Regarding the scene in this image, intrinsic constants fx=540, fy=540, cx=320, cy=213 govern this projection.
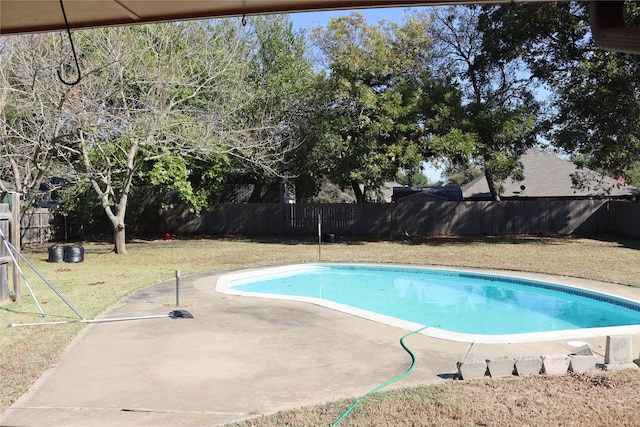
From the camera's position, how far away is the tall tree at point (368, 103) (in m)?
19.6

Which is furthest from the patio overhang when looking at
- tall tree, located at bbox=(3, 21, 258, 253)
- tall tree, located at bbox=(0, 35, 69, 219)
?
tall tree, located at bbox=(0, 35, 69, 219)

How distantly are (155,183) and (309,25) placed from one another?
11.4m

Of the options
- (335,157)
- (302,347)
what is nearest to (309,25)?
(335,157)

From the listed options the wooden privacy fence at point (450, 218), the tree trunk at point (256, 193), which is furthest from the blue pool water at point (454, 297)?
the tree trunk at point (256, 193)

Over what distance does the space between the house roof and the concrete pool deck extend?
23785mm

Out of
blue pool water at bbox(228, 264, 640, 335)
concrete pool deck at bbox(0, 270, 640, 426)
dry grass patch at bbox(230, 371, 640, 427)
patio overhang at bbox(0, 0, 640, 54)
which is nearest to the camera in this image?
patio overhang at bbox(0, 0, 640, 54)

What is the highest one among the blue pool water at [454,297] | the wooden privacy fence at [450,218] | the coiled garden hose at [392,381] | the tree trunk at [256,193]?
the tree trunk at [256,193]

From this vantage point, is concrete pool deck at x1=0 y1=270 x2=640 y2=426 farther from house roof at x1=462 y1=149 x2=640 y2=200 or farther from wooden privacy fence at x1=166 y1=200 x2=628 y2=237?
house roof at x1=462 y1=149 x2=640 y2=200

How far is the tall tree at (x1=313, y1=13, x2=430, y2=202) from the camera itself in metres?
19.6

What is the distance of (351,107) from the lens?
67.7ft

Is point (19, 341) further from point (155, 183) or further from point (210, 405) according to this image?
point (155, 183)

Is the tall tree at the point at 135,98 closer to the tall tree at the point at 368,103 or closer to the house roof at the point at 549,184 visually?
the tall tree at the point at 368,103

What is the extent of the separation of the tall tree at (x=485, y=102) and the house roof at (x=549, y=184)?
5.14 m

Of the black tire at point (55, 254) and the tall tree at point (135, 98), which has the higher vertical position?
the tall tree at point (135, 98)
